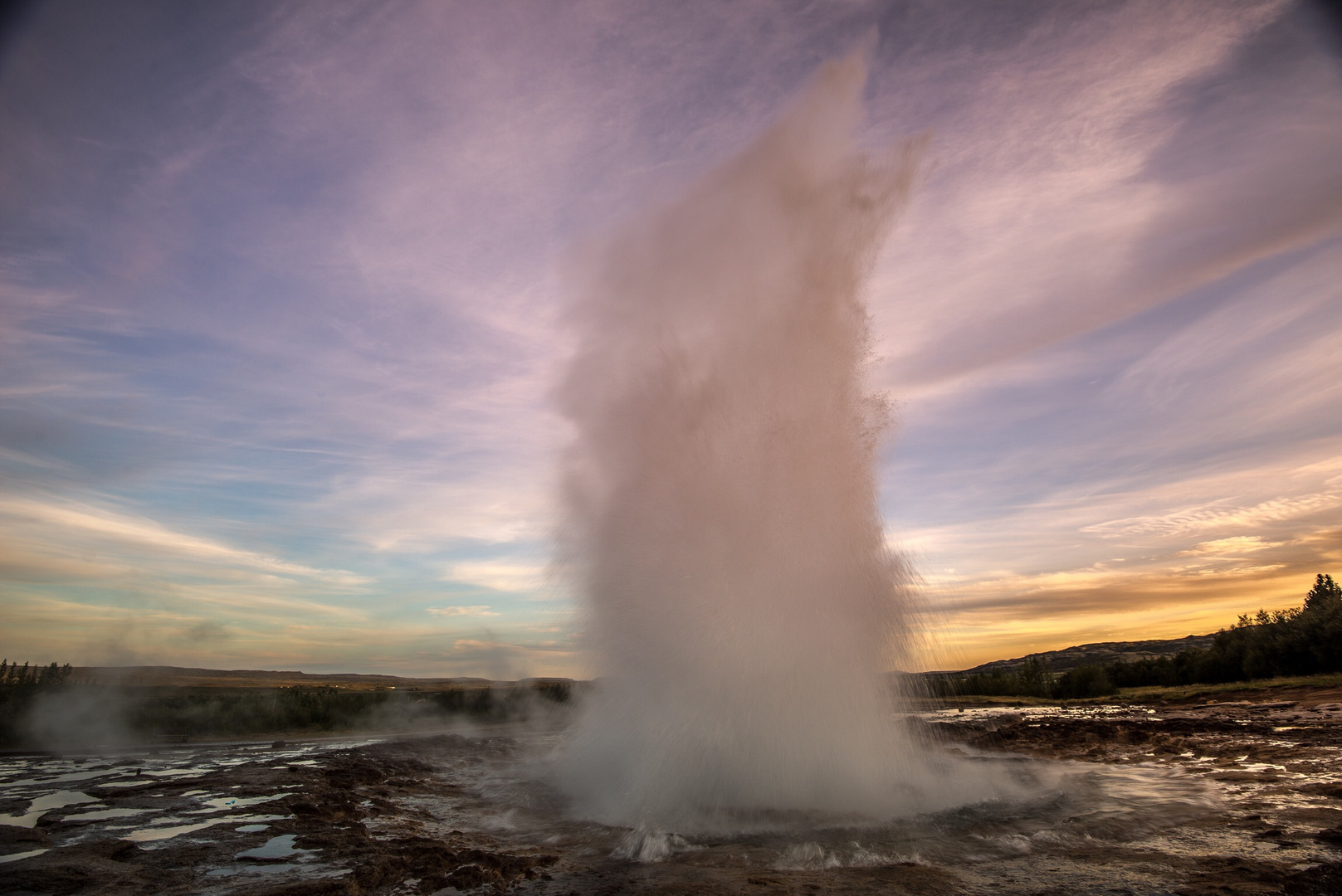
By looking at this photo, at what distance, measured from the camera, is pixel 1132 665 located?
151ft

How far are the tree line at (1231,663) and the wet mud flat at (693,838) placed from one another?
10344mm

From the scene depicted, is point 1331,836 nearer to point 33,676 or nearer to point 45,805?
point 45,805

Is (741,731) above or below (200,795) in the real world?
above

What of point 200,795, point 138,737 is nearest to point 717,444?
point 200,795

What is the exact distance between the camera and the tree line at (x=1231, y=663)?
3095 centimetres

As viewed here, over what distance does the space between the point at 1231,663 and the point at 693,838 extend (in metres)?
42.6

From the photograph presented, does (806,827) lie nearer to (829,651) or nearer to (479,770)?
(829,651)

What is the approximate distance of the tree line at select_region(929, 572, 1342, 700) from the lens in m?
31.0

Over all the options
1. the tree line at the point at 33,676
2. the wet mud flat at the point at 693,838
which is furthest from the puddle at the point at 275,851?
the tree line at the point at 33,676

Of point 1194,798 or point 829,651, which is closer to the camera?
point 1194,798

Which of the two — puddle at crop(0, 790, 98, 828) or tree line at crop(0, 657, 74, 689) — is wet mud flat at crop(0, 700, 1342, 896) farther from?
tree line at crop(0, 657, 74, 689)

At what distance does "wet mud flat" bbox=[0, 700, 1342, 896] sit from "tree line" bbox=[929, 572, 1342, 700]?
1034 cm

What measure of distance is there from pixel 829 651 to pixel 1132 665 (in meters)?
47.6

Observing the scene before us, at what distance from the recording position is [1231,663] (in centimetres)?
3638
